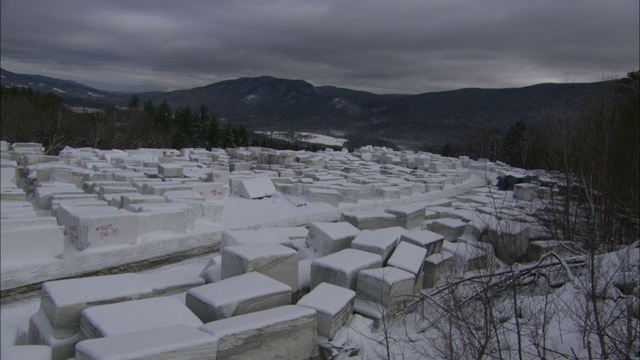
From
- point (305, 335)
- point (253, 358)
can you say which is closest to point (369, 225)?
point (305, 335)

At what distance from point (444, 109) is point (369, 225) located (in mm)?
143098

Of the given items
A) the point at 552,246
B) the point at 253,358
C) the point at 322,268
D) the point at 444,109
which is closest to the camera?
the point at 253,358

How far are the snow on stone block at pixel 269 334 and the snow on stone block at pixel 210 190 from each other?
10217mm

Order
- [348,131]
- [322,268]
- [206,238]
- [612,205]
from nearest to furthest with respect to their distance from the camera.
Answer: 1. [322,268]
2. [612,205]
3. [206,238]
4. [348,131]

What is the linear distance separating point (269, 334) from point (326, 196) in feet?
37.7

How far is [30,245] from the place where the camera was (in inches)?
289

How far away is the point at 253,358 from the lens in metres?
3.76

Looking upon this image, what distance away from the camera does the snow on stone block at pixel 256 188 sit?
1564 centimetres

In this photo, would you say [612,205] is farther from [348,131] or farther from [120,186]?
[348,131]

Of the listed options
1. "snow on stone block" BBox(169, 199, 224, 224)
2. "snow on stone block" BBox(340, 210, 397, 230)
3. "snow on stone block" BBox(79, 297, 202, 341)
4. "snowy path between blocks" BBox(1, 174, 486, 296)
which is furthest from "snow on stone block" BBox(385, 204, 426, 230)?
"snow on stone block" BBox(79, 297, 202, 341)

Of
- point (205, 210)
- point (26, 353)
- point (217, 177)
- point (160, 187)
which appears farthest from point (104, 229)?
point (217, 177)

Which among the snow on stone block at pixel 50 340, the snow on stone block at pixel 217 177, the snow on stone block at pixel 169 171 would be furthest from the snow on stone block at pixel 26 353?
the snow on stone block at pixel 169 171

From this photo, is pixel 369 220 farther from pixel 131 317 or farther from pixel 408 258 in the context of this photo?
pixel 131 317

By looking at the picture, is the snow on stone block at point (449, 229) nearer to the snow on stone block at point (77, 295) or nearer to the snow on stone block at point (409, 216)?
the snow on stone block at point (409, 216)
